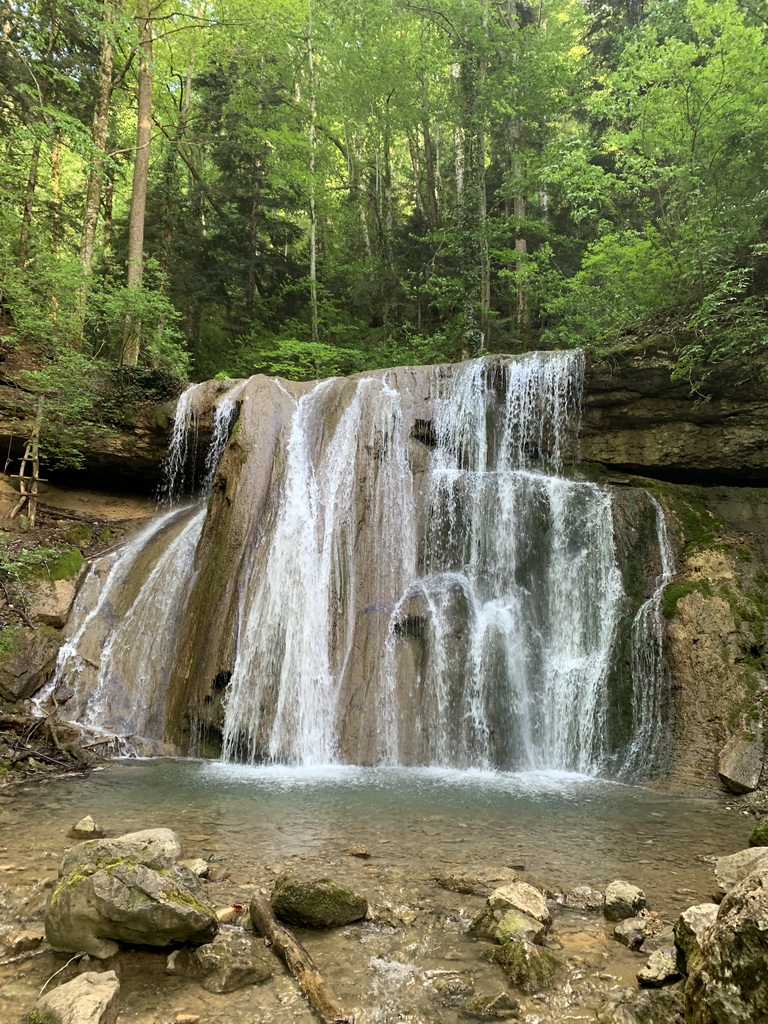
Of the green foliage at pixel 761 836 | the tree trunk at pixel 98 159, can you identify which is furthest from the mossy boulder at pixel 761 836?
the tree trunk at pixel 98 159

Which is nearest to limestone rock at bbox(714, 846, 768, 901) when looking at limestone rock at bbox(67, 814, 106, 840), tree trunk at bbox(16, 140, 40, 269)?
limestone rock at bbox(67, 814, 106, 840)

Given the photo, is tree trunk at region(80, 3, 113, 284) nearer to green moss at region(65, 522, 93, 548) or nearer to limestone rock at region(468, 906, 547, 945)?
green moss at region(65, 522, 93, 548)

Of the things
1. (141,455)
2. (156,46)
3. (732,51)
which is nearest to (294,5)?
(156,46)

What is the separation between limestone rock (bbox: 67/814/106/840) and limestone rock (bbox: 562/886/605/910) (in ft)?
10.7

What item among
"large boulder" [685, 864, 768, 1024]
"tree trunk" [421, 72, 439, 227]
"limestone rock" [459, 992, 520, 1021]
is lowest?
"limestone rock" [459, 992, 520, 1021]

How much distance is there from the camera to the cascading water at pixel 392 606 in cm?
838

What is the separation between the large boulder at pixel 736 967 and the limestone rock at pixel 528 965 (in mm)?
861

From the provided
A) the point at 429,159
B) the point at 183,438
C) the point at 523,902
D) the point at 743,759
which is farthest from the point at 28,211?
the point at 743,759

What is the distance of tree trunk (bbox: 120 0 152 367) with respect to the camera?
45.1 ft

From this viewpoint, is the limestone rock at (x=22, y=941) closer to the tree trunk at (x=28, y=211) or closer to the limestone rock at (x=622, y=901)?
the limestone rock at (x=622, y=901)

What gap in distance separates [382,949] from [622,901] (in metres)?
1.43

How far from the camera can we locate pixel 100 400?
12.3 m

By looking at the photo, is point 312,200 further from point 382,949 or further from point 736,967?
point 736,967

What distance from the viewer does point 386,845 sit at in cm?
451
